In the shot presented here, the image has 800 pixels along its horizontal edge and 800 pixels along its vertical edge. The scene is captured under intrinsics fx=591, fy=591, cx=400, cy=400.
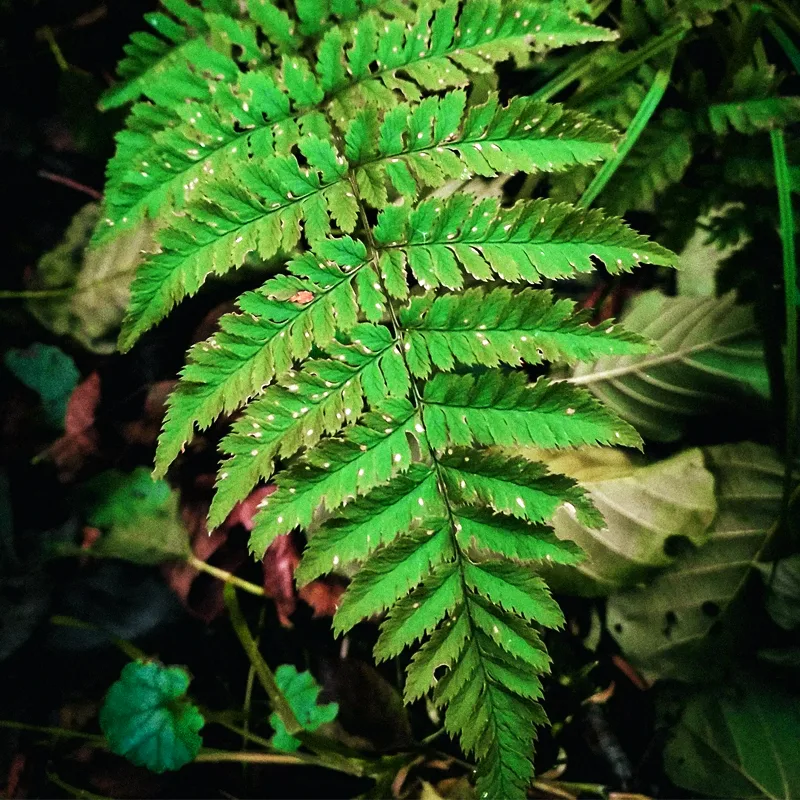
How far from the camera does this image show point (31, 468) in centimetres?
211

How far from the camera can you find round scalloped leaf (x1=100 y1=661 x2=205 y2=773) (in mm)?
1649

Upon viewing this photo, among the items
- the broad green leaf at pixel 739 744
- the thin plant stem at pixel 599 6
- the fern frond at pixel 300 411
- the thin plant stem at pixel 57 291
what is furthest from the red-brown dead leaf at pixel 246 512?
the thin plant stem at pixel 599 6

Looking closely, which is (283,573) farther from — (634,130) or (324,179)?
(634,130)

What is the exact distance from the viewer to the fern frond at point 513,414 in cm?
112

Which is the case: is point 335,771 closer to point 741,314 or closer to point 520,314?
point 520,314

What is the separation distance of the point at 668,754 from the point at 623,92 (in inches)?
70.9

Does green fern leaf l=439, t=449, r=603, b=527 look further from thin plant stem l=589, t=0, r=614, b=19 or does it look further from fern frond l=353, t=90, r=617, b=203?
thin plant stem l=589, t=0, r=614, b=19

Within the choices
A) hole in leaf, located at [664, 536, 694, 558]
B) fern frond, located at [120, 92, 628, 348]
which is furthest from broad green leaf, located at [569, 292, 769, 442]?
fern frond, located at [120, 92, 628, 348]

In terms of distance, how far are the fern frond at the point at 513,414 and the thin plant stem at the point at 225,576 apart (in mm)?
1013

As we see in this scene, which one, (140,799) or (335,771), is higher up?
(335,771)

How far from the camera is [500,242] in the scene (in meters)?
1.19

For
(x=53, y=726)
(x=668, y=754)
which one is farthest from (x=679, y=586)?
(x=53, y=726)

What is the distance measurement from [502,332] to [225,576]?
1.25 m

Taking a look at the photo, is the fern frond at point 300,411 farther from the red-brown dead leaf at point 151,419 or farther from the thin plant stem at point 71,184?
the thin plant stem at point 71,184
